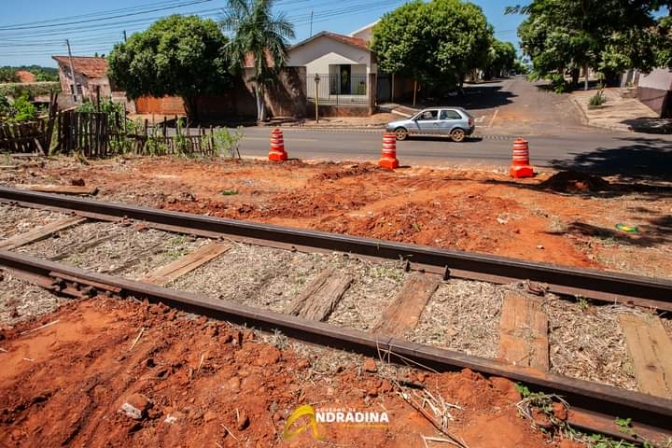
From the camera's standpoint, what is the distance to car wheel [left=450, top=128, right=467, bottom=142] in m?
20.0

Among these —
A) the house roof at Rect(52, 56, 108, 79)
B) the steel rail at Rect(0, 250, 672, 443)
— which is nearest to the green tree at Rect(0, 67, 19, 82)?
the house roof at Rect(52, 56, 108, 79)

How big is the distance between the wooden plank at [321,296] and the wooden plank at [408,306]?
20.6 inches

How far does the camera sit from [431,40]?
31.2 m

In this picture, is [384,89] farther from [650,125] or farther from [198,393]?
[198,393]

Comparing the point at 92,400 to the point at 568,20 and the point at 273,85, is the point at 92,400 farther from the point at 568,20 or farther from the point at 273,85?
the point at 273,85

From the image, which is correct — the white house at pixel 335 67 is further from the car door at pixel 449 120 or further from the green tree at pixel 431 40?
the car door at pixel 449 120

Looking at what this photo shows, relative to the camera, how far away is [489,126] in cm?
2627

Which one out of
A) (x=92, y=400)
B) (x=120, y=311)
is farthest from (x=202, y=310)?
(x=92, y=400)

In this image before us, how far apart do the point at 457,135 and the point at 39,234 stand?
56.6 feet

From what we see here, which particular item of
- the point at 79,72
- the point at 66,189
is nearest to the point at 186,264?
the point at 66,189

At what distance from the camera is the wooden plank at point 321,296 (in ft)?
13.6

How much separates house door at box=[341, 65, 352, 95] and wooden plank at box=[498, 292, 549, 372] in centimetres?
3280

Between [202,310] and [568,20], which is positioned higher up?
[568,20]

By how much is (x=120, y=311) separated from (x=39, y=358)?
2.50 ft
